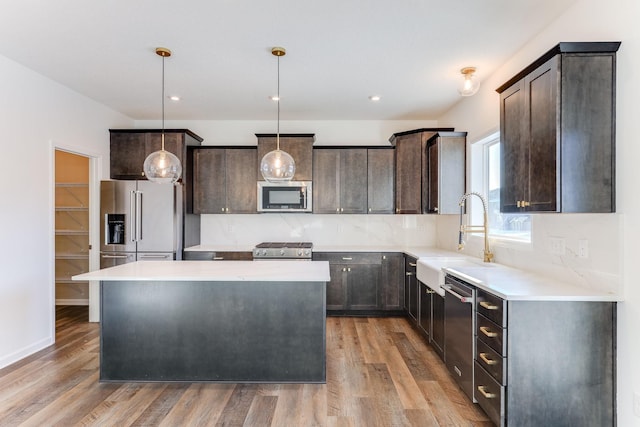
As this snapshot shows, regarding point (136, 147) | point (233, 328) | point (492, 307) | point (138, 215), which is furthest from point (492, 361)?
point (136, 147)

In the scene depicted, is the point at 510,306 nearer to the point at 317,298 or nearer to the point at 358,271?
the point at 317,298

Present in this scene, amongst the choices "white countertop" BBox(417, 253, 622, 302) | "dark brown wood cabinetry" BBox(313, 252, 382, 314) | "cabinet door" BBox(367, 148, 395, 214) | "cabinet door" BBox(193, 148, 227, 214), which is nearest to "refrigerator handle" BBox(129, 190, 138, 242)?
"cabinet door" BBox(193, 148, 227, 214)

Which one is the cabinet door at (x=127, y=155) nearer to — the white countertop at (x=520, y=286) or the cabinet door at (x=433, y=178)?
the cabinet door at (x=433, y=178)

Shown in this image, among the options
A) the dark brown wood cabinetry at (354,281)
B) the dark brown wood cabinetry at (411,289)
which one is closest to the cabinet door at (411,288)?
the dark brown wood cabinetry at (411,289)

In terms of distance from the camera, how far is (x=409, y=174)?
4.66m

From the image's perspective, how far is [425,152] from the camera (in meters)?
4.49

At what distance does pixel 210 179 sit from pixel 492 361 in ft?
13.0

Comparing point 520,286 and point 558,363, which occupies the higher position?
point 520,286

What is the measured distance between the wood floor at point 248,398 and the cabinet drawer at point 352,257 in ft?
4.48

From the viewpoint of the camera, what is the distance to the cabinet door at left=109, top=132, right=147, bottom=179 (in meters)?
4.65

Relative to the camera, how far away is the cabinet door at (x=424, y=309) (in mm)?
3518

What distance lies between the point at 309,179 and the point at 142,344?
278 cm

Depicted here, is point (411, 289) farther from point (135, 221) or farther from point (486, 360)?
point (135, 221)

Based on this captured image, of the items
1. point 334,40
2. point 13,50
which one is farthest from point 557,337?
point 13,50
